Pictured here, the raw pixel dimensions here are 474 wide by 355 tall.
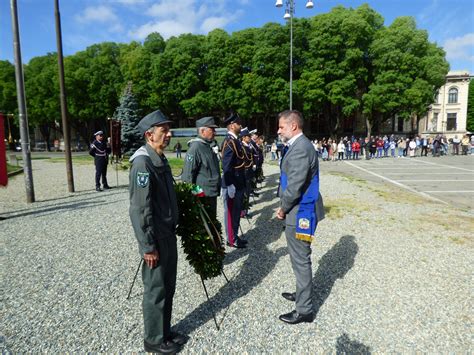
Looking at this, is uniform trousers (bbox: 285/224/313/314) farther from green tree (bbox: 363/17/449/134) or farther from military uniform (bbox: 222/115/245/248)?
green tree (bbox: 363/17/449/134)

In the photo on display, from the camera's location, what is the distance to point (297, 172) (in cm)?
311

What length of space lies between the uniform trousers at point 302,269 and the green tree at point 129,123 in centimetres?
2637

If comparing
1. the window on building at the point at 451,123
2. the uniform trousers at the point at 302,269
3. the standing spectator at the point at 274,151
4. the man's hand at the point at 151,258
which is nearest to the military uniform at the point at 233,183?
the uniform trousers at the point at 302,269

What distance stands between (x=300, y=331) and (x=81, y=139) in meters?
60.7

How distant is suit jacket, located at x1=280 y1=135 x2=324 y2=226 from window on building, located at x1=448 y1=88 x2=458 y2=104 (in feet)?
233

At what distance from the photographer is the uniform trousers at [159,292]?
2.78 m

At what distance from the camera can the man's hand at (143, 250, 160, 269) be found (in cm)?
265

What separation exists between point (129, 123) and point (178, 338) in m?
29.5

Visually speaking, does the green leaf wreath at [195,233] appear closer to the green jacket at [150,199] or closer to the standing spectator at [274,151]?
the green jacket at [150,199]

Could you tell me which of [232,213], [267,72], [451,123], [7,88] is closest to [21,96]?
[232,213]

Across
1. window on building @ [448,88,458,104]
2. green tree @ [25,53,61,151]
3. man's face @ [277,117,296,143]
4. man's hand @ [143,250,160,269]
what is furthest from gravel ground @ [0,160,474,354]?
window on building @ [448,88,458,104]

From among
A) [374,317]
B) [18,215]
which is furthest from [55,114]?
[374,317]

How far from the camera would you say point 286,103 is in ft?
118

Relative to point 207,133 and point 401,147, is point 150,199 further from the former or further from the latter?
point 401,147
